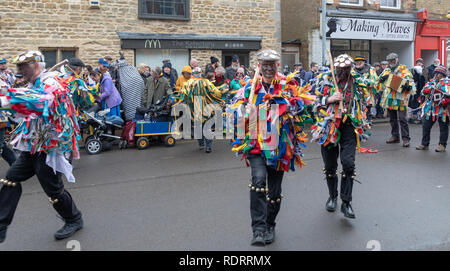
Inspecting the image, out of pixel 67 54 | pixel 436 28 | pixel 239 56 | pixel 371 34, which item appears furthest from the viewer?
pixel 436 28

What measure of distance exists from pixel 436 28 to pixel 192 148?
1722 cm

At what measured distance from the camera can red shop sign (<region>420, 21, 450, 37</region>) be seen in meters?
21.8

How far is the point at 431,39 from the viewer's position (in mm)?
22328

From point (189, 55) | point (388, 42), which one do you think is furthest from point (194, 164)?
point (388, 42)

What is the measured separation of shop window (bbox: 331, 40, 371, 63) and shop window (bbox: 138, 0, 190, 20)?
292 inches

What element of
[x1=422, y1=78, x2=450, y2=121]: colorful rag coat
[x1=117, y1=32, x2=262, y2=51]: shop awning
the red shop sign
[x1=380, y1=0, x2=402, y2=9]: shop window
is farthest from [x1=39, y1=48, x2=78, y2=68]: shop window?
the red shop sign

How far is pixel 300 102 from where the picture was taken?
4.39 metres

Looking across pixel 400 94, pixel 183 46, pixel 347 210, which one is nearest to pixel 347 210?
pixel 347 210

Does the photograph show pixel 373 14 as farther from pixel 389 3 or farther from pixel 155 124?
pixel 155 124

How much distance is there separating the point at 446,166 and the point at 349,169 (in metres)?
3.86

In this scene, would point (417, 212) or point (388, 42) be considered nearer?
point (417, 212)

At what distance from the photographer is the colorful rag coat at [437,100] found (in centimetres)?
930
